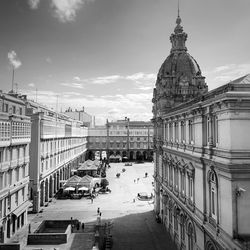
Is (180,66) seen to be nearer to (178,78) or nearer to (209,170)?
(178,78)

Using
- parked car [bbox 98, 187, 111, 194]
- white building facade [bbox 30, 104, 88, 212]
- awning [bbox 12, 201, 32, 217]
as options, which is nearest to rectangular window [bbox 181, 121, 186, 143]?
awning [bbox 12, 201, 32, 217]

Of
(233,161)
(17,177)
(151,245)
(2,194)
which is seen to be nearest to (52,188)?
(17,177)

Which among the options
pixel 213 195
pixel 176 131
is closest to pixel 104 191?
pixel 176 131

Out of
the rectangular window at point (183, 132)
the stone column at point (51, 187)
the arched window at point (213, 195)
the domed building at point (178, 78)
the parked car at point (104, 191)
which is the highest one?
the domed building at point (178, 78)

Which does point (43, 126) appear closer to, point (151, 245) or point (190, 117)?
point (151, 245)

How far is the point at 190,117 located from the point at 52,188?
39620mm

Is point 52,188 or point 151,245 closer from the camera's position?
point 151,245

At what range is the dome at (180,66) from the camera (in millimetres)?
43869

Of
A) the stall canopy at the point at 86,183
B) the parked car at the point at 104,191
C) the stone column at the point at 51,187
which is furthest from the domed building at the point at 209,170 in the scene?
the stone column at the point at 51,187

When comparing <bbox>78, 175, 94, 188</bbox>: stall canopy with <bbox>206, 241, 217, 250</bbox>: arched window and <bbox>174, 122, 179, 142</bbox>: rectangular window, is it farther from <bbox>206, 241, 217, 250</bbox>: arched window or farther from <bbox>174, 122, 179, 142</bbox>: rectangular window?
<bbox>206, 241, 217, 250</bbox>: arched window

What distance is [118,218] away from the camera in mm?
40094

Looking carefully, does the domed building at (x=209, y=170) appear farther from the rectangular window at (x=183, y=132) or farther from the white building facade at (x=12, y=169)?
the white building facade at (x=12, y=169)

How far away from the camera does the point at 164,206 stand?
35.3 m

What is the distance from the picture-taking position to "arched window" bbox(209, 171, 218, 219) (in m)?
17.7
